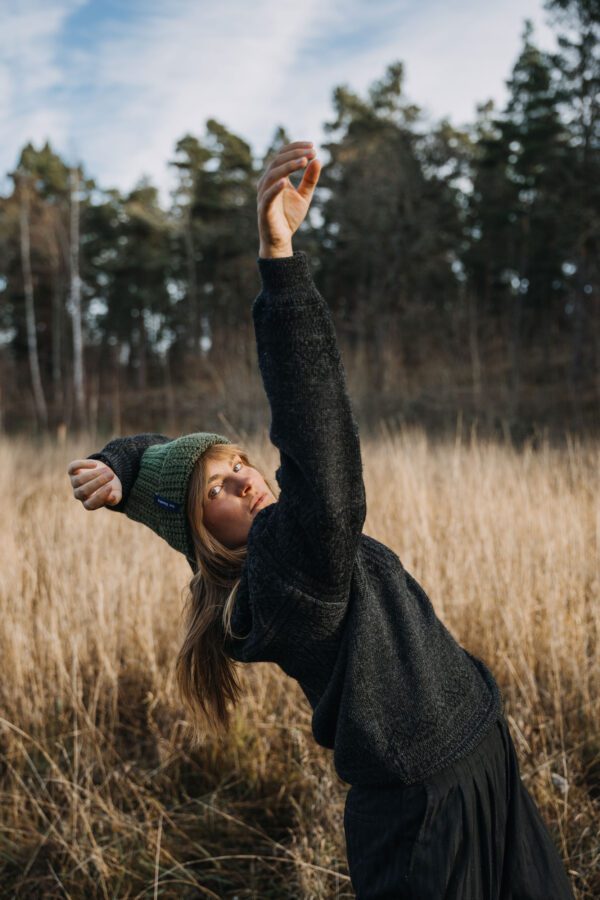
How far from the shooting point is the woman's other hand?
4.19 ft

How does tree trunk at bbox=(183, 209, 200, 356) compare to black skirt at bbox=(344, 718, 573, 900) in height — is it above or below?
above

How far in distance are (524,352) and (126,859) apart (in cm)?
2021

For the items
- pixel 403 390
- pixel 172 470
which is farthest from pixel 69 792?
pixel 403 390

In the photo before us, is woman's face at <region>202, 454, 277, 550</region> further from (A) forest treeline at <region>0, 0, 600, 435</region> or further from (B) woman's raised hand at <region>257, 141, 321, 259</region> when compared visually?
(A) forest treeline at <region>0, 0, 600, 435</region>

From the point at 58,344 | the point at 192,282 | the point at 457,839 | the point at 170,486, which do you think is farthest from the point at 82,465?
the point at 58,344

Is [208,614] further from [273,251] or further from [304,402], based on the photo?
[273,251]

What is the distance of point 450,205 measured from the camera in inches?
788

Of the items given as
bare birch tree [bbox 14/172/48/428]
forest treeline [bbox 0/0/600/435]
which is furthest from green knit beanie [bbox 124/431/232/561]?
bare birch tree [bbox 14/172/48/428]

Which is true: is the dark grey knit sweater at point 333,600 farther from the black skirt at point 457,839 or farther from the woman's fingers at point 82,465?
the woman's fingers at point 82,465

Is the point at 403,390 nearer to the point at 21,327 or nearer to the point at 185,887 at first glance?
the point at 185,887

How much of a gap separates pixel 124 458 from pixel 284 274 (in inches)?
23.9

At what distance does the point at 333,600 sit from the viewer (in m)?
1.02

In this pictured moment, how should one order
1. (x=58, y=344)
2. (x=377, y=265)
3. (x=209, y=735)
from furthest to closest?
(x=58, y=344) → (x=377, y=265) → (x=209, y=735)

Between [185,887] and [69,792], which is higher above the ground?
[69,792]
